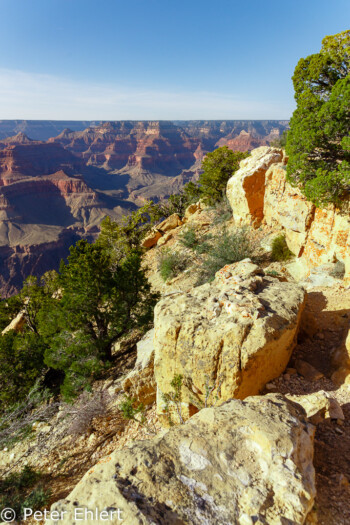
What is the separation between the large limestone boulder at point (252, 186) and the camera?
45.8 ft

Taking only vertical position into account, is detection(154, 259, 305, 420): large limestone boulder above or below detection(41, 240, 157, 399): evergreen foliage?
above

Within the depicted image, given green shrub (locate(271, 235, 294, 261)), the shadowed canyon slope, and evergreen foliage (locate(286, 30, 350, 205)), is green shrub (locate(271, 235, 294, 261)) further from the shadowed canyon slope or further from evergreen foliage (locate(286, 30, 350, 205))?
the shadowed canyon slope

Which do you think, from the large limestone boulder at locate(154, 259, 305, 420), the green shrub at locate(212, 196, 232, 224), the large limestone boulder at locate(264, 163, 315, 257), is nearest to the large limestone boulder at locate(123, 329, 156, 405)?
the large limestone boulder at locate(154, 259, 305, 420)

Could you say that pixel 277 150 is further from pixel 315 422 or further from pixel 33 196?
pixel 33 196

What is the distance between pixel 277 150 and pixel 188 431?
1504cm

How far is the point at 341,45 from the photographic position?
9.40m

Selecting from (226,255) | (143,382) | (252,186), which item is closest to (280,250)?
(226,255)

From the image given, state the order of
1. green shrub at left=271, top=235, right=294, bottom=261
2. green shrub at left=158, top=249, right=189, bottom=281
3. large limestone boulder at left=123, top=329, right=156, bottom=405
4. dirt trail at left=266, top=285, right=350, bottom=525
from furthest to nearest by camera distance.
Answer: green shrub at left=158, top=249, right=189, bottom=281, green shrub at left=271, top=235, right=294, bottom=261, large limestone boulder at left=123, top=329, right=156, bottom=405, dirt trail at left=266, top=285, right=350, bottom=525

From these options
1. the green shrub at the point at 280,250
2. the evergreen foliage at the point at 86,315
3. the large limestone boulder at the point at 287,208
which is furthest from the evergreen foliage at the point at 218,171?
the evergreen foliage at the point at 86,315

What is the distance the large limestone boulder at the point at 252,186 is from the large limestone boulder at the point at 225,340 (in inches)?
366

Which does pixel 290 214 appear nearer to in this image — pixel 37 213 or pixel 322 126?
pixel 322 126

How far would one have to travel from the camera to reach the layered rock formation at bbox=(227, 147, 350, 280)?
27.9 ft

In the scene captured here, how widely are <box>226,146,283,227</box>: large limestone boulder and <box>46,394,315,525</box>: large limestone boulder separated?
12.5 metres

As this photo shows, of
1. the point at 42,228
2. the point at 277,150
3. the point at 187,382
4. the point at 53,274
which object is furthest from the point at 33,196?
the point at 187,382
